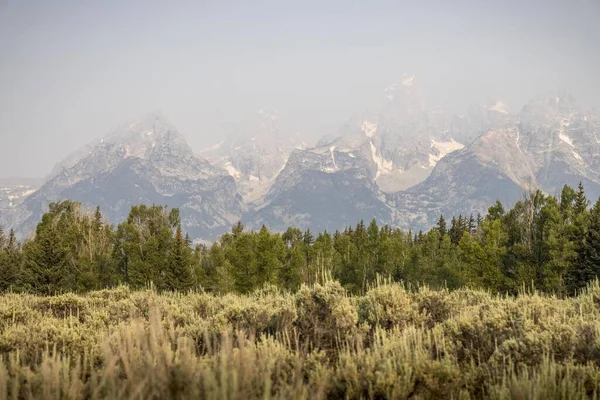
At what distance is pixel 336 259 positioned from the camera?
68.4 meters

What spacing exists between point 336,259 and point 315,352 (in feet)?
202

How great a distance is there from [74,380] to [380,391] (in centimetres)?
440

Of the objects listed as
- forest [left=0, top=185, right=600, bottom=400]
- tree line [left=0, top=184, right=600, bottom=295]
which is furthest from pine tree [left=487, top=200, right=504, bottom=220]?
forest [left=0, top=185, right=600, bottom=400]

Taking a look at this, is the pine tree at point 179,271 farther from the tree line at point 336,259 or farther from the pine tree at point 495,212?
the pine tree at point 495,212

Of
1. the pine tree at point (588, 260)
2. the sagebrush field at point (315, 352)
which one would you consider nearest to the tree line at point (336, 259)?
the pine tree at point (588, 260)

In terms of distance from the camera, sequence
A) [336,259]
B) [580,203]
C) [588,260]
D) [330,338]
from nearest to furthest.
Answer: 1. [330,338]
2. [588,260]
3. [580,203]
4. [336,259]

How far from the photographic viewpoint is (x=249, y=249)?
51.9 metres

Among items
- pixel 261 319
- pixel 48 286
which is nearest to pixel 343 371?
pixel 261 319

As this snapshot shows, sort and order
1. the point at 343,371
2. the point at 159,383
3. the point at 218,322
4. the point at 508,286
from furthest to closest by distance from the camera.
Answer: the point at 508,286
the point at 218,322
the point at 343,371
the point at 159,383

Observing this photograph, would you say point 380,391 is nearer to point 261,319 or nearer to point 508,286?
point 261,319

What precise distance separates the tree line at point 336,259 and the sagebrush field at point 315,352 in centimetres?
2878

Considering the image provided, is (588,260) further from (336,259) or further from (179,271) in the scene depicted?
(179,271)

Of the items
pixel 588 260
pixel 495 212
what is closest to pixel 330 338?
pixel 588 260

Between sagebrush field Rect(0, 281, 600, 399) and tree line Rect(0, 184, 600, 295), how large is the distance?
2878cm
